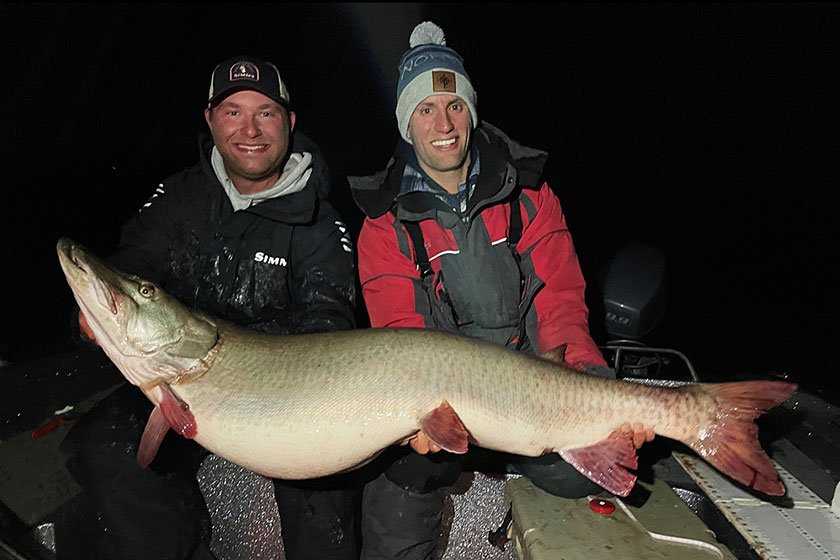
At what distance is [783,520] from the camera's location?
253 centimetres

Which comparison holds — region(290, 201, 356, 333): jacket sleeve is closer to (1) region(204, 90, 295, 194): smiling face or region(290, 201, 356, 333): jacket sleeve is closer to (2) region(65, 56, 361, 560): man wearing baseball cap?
(2) region(65, 56, 361, 560): man wearing baseball cap

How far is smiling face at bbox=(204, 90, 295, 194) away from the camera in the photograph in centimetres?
317

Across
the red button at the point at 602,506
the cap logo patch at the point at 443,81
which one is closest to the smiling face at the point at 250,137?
the cap logo patch at the point at 443,81

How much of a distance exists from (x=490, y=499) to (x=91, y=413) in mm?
1986

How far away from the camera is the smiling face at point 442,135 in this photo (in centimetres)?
308

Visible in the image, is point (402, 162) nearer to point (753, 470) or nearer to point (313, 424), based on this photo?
point (313, 424)

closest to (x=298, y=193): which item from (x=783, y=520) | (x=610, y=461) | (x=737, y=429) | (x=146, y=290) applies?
(x=146, y=290)

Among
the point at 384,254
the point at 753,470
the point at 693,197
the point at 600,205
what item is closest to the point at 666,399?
the point at 753,470

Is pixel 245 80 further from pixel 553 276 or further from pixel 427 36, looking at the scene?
pixel 553 276

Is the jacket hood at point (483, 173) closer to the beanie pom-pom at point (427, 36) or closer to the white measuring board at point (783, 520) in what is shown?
the beanie pom-pom at point (427, 36)

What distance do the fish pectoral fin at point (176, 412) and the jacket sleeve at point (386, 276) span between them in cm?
116

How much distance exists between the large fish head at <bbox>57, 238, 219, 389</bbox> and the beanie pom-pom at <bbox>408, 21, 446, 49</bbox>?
7.02 feet

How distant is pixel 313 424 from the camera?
2.19 m

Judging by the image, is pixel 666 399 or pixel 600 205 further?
pixel 600 205
